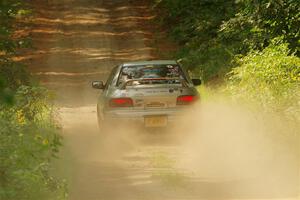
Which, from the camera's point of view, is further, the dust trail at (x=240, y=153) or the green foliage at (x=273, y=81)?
the green foliage at (x=273, y=81)

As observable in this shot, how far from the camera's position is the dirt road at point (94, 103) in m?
10.5

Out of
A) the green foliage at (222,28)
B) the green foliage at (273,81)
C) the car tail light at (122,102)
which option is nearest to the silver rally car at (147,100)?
the car tail light at (122,102)

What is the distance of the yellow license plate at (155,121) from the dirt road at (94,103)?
1.30 ft

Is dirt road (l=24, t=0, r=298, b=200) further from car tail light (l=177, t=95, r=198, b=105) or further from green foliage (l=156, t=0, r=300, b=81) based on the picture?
green foliage (l=156, t=0, r=300, b=81)

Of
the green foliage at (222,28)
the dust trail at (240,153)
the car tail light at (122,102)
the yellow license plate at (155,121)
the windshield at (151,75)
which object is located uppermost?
the green foliage at (222,28)

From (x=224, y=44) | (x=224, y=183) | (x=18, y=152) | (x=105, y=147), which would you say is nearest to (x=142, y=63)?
(x=105, y=147)

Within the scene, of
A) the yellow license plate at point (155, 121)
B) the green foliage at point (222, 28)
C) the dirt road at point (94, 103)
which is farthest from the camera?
the green foliage at point (222, 28)

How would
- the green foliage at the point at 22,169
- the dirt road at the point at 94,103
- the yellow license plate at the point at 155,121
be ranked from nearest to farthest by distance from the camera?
the green foliage at the point at 22,169, the dirt road at the point at 94,103, the yellow license plate at the point at 155,121

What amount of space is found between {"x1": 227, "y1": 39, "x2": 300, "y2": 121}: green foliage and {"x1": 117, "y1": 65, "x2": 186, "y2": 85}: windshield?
140 cm

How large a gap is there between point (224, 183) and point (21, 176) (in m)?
3.82

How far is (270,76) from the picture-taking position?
15.2 metres

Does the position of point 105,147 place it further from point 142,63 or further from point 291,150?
point 291,150

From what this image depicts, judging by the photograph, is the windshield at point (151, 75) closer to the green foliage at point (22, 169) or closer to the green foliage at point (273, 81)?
the green foliage at point (273, 81)

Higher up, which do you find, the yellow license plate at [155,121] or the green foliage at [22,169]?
the yellow license plate at [155,121]
